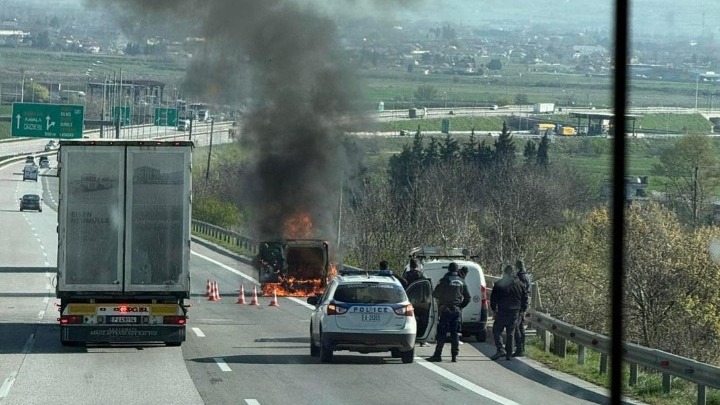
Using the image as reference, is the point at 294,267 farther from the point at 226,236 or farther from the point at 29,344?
the point at 226,236

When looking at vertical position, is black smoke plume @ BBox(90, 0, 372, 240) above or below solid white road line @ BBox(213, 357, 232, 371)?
above

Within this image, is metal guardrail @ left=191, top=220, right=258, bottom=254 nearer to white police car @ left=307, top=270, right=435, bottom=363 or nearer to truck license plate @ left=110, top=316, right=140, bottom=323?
truck license plate @ left=110, top=316, right=140, bottom=323

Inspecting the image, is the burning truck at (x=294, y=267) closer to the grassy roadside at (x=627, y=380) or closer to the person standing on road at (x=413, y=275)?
the person standing on road at (x=413, y=275)

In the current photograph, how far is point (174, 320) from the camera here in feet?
72.6

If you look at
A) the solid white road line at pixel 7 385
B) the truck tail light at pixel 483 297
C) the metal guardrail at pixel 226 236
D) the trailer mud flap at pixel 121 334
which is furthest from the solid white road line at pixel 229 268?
the solid white road line at pixel 7 385

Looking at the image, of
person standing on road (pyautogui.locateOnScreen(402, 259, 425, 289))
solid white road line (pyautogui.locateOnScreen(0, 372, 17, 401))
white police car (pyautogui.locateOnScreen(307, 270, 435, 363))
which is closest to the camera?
solid white road line (pyautogui.locateOnScreen(0, 372, 17, 401))

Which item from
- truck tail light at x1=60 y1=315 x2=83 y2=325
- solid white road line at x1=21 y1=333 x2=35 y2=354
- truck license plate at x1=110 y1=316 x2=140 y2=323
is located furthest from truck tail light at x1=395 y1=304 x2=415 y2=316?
solid white road line at x1=21 y1=333 x2=35 y2=354

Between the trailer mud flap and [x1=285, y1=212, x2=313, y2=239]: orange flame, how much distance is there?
2234cm

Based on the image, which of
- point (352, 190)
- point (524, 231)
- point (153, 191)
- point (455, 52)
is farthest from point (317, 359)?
point (455, 52)

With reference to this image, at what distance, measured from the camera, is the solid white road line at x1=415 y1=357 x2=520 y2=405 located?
1675 cm

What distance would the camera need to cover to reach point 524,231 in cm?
7056

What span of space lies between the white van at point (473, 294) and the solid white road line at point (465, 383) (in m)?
2.35

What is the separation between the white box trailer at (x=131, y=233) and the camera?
2200cm

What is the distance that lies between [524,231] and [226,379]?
53.3 meters
